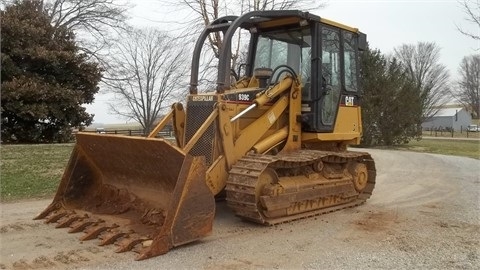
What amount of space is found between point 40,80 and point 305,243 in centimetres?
1739

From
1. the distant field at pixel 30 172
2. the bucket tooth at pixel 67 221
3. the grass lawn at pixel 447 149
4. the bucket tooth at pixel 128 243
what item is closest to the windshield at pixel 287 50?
the bucket tooth at pixel 128 243

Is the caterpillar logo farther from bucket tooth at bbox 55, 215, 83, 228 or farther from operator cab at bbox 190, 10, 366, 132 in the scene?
bucket tooth at bbox 55, 215, 83, 228

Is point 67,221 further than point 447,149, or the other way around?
point 447,149

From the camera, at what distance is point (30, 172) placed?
11.0 m

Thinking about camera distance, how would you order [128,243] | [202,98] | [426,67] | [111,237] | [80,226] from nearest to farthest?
[128,243] → [111,237] → [80,226] → [202,98] → [426,67]

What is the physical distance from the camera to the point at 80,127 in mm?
21984

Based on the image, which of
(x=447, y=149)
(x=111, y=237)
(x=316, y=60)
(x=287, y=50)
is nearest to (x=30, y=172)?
(x=111, y=237)

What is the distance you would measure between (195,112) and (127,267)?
2.78 metres

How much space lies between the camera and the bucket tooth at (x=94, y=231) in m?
5.47

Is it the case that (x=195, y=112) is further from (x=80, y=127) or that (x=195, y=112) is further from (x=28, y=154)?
(x=80, y=127)

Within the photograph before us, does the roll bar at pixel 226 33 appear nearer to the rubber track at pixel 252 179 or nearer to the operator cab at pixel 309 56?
the operator cab at pixel 309 56

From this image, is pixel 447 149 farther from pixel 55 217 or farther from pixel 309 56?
pixel 55 217

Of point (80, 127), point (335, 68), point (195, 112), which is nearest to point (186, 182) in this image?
point (195, 112)

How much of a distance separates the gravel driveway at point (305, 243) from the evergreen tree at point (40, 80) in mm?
12171
